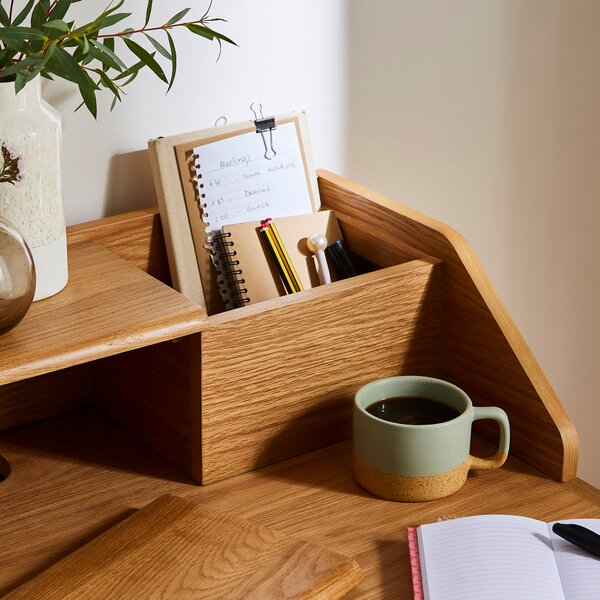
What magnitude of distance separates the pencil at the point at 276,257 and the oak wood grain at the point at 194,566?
30 cm

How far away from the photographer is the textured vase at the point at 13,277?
2.40ft

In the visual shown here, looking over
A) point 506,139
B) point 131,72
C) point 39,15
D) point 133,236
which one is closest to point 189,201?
point 133,236

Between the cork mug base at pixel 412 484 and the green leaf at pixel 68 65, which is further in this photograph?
the cork mug base at pixel 412 484

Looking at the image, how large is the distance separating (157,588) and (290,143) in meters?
0.55

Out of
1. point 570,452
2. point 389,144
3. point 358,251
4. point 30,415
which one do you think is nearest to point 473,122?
point 389,144

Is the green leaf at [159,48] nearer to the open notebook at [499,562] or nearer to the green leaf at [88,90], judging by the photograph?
the green leaf at [88,90]

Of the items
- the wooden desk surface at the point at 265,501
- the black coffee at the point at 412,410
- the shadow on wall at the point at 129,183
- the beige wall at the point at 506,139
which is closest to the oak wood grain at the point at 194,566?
the wooden desk surface at the point at 265,501

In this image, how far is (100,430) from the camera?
996 millimetres

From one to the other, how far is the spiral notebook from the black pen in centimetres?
39

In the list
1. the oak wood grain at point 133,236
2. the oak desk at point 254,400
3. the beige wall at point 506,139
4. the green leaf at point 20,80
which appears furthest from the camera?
the beige wall at point 506,139

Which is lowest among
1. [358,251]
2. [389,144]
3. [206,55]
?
[358,251]

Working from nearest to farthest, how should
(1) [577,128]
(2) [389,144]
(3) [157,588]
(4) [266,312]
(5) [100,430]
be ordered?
(3) [157,588] < (4) [266,312] < (5) [100,430] < (2) [389,144] < (1) [577,128]

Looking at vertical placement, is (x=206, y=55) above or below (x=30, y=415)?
above

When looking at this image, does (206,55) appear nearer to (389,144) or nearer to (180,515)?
(389,144)
